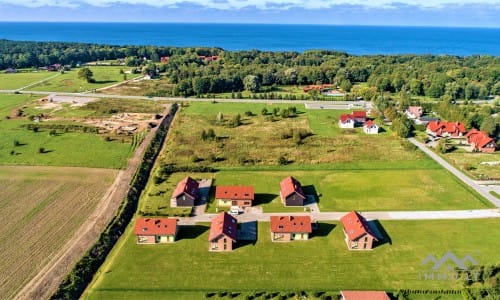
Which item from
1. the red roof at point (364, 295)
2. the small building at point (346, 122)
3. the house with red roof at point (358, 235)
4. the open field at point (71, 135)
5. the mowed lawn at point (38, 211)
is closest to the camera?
the red roof at point (364, 295)

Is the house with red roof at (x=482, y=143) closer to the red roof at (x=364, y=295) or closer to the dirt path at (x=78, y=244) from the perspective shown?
the red roof at (x=364, y=295)

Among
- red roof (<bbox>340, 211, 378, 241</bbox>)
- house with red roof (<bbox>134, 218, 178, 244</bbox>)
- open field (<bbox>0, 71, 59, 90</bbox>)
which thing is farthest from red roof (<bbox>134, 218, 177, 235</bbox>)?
open field (<bbox>0, 71, 59, 90</bbox>)

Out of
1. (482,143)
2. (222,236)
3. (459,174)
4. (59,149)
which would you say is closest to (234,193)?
(222,236)

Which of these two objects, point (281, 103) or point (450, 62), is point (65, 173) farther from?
point (450, 62)

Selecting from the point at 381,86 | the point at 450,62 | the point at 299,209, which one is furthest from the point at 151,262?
the point at 450,62

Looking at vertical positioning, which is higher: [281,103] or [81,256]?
[281,103]

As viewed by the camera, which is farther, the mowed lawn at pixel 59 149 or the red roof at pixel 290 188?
the mowed lawn at pixel 59 149

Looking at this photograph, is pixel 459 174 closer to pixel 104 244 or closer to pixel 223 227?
pixel 223 227

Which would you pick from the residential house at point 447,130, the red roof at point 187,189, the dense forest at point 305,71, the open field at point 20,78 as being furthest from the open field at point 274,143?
the open field at point 20,78
